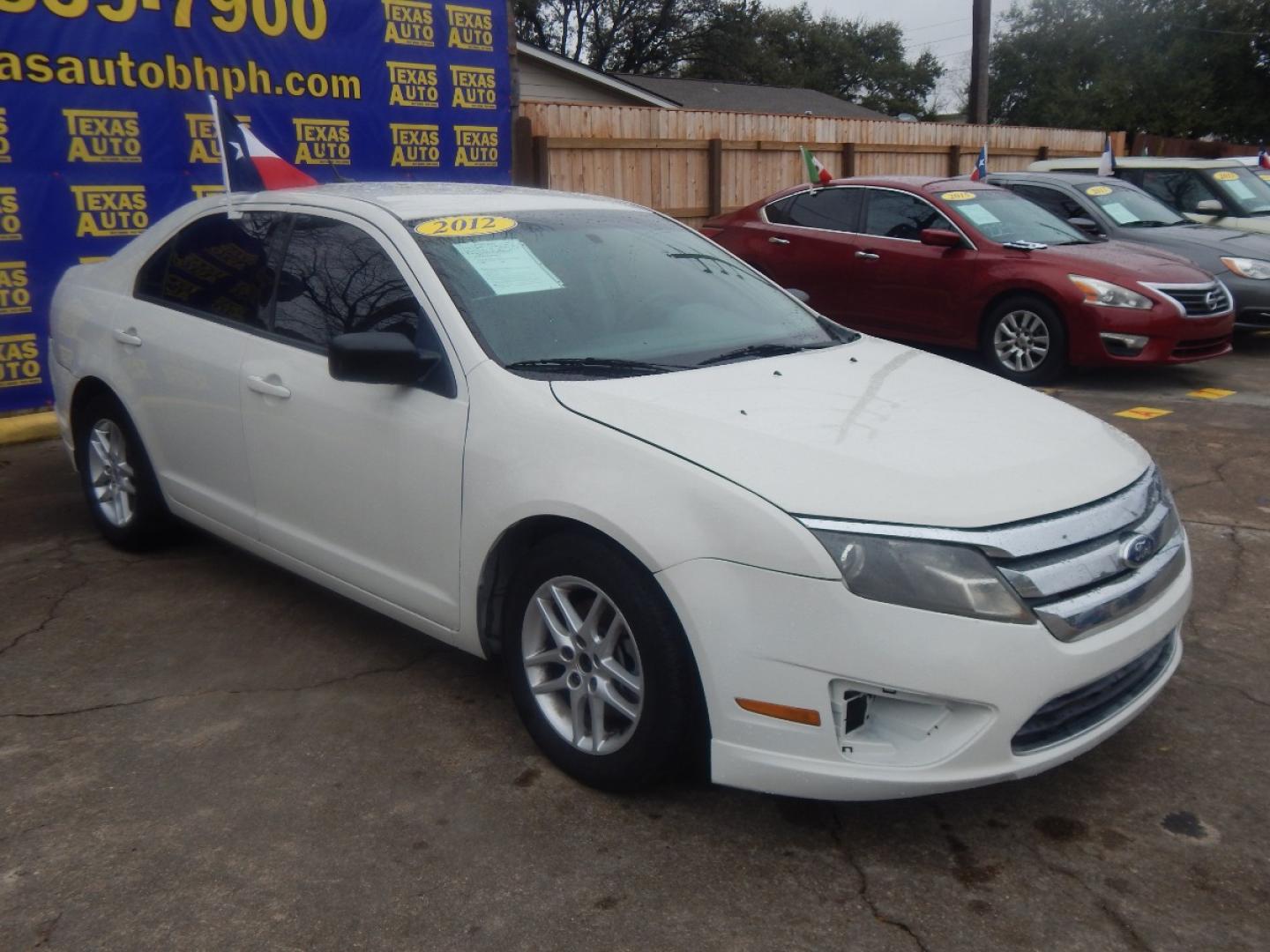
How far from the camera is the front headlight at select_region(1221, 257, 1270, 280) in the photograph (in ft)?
31.8

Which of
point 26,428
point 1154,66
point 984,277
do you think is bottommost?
point 26,428

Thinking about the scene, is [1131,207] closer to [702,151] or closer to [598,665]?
[702,151]

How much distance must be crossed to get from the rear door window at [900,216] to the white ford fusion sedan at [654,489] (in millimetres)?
5231

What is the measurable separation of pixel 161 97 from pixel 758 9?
147 feet

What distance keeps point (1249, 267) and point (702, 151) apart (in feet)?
18.8

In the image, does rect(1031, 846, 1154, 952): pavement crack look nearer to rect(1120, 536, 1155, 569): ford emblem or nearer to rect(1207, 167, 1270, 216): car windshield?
rect(1120, 536, 1155, 569): ford emblem

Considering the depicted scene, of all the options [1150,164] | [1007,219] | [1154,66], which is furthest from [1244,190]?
[1154,66]

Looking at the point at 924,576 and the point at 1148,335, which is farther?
the point at 1148,335

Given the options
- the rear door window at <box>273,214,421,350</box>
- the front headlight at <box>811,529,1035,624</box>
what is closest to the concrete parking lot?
the front headlight at <box>811,529,1035,624</box>

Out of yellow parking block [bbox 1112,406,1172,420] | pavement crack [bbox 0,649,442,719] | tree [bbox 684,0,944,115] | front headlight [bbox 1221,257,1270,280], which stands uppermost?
tree [bbox 684,0,944,115]

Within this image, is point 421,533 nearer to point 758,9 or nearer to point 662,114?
point 662,114

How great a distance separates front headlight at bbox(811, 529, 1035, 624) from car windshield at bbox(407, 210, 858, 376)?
3.39 ft

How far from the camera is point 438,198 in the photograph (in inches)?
157

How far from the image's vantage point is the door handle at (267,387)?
3.84 meters
